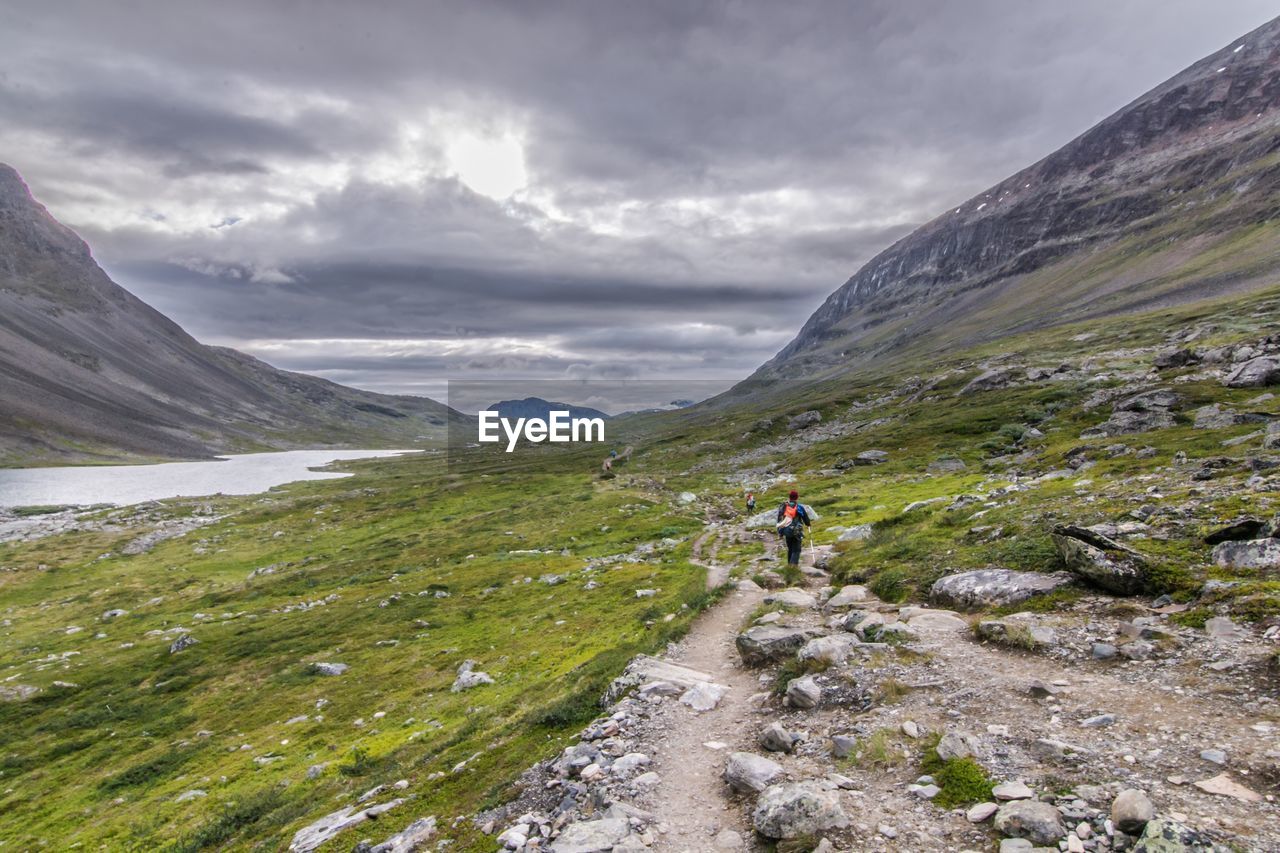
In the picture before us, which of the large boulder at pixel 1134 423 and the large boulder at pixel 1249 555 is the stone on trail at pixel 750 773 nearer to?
the large boulder at pixel 1249 555

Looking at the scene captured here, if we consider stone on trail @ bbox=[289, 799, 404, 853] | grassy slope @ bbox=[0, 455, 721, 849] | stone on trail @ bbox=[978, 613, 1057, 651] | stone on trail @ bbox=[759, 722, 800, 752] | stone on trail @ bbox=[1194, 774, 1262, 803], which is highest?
stone on trail @ bbox=[1194, 774, 1262, 803]

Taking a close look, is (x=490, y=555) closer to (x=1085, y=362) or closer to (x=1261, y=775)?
(x=1261, y=775)

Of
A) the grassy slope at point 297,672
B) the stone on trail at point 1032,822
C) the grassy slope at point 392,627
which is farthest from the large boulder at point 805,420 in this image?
the stone on trail at point 1032,822

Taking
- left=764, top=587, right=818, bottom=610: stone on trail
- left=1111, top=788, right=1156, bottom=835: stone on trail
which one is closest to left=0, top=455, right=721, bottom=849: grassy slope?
left=764, top=587, right=818, bottom=610: stone on trail

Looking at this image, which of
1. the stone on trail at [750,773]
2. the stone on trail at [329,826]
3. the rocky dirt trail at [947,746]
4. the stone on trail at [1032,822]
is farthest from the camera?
the stone on trail at [329,826]

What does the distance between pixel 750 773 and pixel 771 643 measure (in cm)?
621

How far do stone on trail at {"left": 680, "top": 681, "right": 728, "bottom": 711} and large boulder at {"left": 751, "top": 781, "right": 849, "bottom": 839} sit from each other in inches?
184

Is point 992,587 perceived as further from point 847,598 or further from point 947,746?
point 947,746

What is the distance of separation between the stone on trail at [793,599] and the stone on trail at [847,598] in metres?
0.64

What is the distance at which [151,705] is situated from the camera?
2888cm

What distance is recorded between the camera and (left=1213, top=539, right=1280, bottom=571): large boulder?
44.6ft

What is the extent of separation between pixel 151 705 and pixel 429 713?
1811 centimetres

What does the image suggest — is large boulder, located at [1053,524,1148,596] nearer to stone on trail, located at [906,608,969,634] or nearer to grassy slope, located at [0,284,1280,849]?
grassy slope, located at [0,284,1280,849]

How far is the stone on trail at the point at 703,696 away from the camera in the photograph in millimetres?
13617
